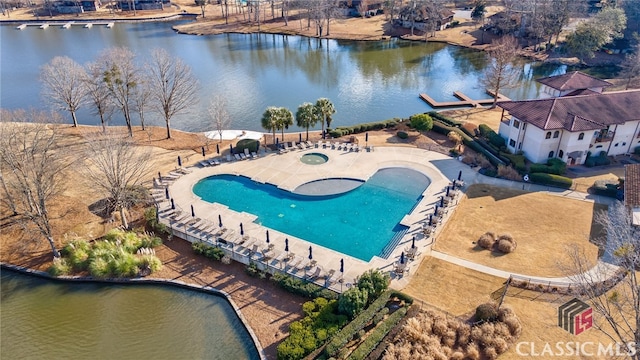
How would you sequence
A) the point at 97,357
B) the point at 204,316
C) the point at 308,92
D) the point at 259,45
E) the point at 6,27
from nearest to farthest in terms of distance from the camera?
the point at 97,357 < the point at 204,316 < the point at 308,92 < the point at 259,45 < the point at 6,27

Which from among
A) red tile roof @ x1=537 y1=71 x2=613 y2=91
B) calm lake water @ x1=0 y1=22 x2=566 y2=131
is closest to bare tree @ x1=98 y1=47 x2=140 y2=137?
calm lake water @ x1=0 y1=22 x2=566 y2=131

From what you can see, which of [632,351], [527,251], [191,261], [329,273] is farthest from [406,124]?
[632,351]

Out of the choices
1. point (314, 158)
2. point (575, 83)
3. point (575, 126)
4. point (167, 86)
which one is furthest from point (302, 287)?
point (575, 83)

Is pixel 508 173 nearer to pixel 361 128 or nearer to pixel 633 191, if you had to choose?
pixel 633 191

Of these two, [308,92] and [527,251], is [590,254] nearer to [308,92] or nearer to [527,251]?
[527,251]

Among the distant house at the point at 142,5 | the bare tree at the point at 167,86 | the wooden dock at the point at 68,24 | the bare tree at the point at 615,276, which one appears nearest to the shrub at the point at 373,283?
the bare tree at the point at 615,276

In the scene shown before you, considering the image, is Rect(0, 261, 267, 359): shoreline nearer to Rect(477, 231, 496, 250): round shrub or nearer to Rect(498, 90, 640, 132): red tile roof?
Rect(477, 231, 496, 250): round shrub
